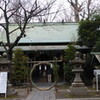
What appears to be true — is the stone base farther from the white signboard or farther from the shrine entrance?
the shrine entrance

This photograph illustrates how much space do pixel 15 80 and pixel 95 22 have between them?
909cm

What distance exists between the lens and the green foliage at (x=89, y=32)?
2483cm

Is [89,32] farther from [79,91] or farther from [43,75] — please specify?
[79,91]

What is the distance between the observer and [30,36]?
29.3 meters

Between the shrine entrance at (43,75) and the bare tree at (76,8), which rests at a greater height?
the bare tree at (76,8)

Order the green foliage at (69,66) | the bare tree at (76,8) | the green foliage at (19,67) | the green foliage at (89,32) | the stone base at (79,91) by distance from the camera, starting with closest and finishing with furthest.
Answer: the stone base at (79,91)
the green foliage at (19,67)
the green foliage at (69,66)
the green foliage at (89,32)
the bare tree at (76,8)

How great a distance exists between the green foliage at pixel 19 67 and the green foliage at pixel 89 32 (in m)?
5.56

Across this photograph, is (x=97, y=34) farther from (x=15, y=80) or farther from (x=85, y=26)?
(x=15, y=80)

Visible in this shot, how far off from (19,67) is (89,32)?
713 cm

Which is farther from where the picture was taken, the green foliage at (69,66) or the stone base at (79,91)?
the green foliage at (69,66)

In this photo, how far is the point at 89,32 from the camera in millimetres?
25172

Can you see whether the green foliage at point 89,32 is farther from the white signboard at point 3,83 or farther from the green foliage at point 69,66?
the white signboard at point 3,83

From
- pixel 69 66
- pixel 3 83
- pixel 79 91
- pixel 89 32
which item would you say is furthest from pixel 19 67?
pixel 79 91

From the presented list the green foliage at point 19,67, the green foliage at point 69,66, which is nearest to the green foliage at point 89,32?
the green foliage at point 69,66
